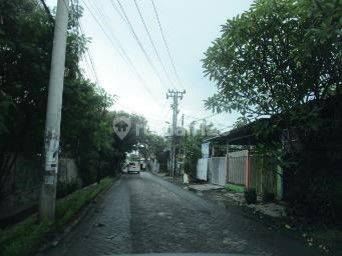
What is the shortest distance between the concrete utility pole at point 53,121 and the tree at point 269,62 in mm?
3979

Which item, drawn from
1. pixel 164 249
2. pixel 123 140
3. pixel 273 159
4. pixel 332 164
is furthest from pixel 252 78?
pixel 123 140

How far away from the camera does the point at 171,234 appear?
442 inches

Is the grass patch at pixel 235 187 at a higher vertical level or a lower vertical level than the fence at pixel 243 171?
lower

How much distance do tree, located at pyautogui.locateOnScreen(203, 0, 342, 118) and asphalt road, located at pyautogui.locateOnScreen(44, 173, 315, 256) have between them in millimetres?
3358

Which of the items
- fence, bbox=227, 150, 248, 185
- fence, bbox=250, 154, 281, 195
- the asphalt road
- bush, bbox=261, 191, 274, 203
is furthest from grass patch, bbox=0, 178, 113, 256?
fence, bbox=227, 150, 248, 185

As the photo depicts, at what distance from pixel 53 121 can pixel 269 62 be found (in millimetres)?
5838

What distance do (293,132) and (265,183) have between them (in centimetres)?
646

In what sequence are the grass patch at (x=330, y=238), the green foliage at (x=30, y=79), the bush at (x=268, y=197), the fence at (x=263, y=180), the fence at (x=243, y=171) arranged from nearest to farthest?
the grass patch at (x=330, y=238) → the green foliage at (x=30, y=79) → the fence at (x=243, y=171) → the bush at (x=268, y=197) → the fence at (x=263, y=180)

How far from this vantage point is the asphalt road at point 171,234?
953 centimetres

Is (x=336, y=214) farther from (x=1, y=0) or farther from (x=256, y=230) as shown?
(x=1, y=0)

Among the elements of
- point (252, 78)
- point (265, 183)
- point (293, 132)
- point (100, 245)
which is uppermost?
point (252, 78)

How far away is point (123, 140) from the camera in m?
53.9

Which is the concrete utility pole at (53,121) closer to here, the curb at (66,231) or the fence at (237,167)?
the curb at (66,231)

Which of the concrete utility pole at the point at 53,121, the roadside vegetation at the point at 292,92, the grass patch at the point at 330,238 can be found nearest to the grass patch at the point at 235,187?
the roadside vegetation at the point at 292,92
